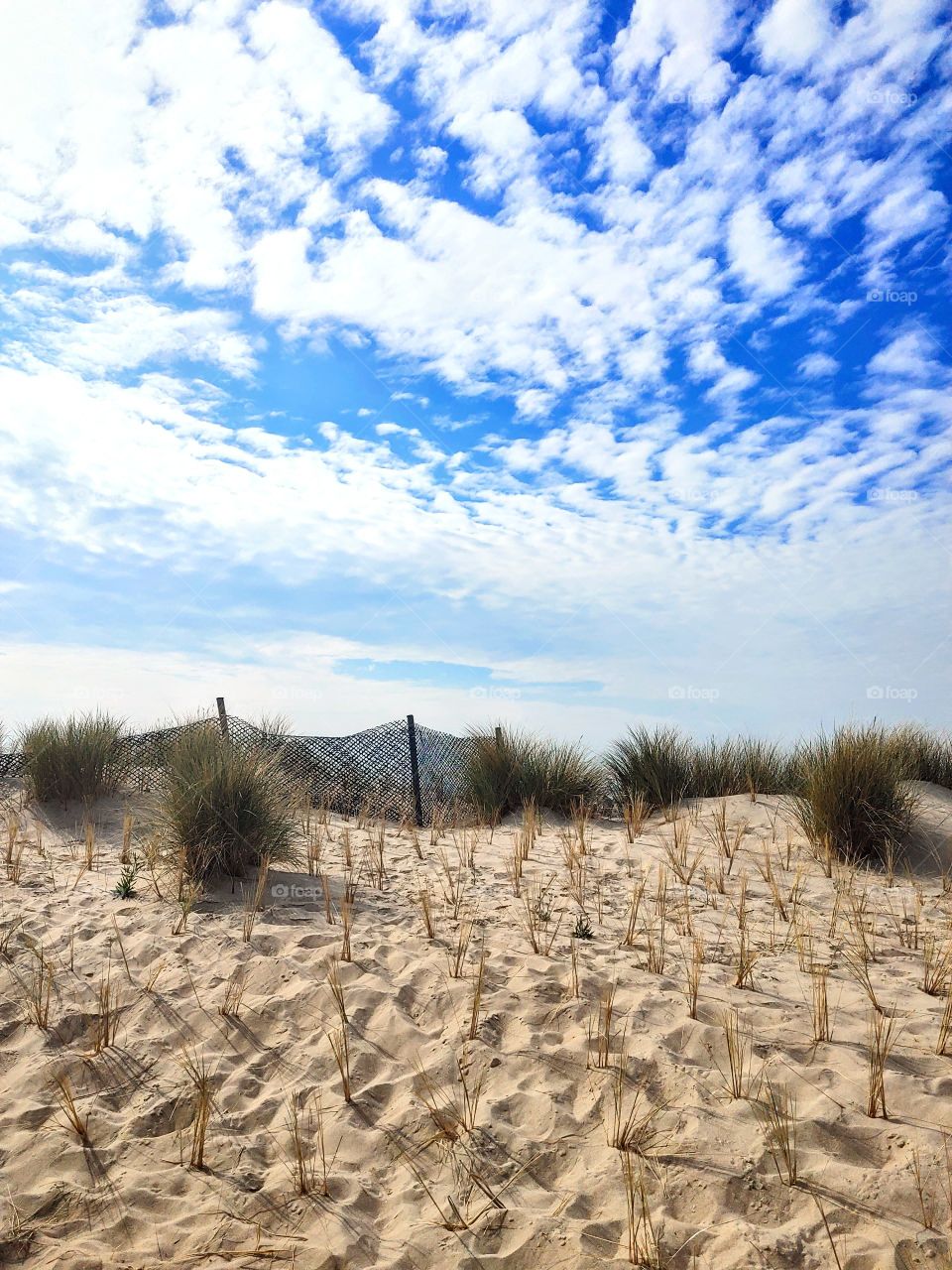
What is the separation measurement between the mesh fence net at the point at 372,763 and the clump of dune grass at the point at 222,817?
10.2 feet

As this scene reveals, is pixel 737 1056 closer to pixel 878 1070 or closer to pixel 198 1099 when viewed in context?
pixel 878 1070

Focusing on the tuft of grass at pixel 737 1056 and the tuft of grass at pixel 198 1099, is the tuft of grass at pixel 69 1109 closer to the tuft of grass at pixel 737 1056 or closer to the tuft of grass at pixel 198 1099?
the tuft of grass at pixel 198 1099

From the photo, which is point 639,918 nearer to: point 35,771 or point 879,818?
point 879,818

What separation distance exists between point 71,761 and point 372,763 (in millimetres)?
3417

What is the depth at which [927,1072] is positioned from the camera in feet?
12.1

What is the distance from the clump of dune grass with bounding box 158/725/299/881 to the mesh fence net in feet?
10.2

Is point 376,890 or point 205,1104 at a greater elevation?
point 376,890

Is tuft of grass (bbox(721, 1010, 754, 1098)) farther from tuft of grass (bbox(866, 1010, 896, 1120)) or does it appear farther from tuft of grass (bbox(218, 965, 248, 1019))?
tuft of grass (bbox(218, 965, 248, 1019))

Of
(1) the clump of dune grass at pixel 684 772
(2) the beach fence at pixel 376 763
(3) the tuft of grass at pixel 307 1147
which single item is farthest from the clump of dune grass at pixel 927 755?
(3) the tuft of grass at pixel 307 1147

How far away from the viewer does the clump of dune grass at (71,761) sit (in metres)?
8.95

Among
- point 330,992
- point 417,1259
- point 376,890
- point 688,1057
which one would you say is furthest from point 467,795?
point 417,1259

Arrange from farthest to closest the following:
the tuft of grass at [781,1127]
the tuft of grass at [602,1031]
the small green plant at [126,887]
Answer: the small green plant at [126,887], the tuft of grass at [602,1031], the tuft of grass at [781,1127]

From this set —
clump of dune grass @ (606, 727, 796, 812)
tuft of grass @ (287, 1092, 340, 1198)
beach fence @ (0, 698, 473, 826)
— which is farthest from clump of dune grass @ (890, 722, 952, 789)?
tuft of grass @ (287, 1092, 340, 1198)

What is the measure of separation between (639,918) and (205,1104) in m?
3.12
